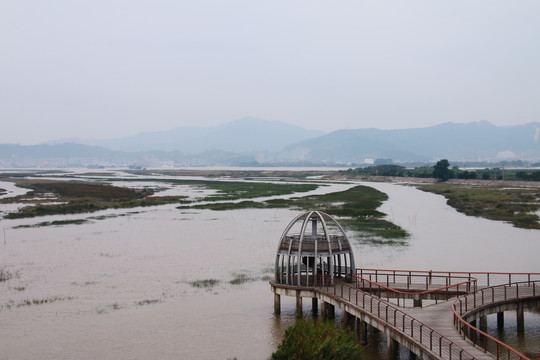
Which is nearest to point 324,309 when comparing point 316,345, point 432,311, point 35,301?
point 432,311

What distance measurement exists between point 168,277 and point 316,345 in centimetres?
1686

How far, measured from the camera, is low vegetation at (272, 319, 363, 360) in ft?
46.2

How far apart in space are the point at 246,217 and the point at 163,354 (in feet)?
127

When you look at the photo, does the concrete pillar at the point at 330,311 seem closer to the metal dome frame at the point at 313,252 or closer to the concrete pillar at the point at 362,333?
the metal dome frame at the point at 313,252

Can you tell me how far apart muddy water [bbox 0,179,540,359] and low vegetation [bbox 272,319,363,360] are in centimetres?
357

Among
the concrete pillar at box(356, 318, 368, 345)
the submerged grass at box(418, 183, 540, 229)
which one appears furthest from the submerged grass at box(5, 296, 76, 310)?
the submerged grass at box(418, 183, 540, 229)

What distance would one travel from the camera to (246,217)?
57.1 m

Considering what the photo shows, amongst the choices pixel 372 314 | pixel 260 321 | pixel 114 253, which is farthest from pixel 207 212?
pixel 372 314

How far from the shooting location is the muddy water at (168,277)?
64.8 feet

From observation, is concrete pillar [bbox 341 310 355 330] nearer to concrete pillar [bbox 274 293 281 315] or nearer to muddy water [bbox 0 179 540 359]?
muddy water [bbox 0 179 540 359]

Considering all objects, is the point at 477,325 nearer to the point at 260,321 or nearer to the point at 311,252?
the point at 311,252

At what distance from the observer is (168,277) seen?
29625 mm

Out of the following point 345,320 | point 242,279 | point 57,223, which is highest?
point 57,223

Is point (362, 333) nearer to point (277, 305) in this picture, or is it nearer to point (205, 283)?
point (277, 305)
